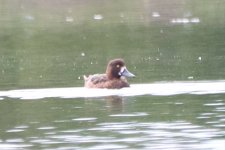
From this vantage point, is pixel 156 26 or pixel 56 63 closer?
pixel 56 63

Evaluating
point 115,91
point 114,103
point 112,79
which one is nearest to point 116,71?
point 112,79

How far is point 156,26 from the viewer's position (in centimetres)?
3966

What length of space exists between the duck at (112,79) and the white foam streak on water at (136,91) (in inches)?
6.5

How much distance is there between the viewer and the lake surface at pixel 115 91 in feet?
49.5

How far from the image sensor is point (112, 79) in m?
21.7

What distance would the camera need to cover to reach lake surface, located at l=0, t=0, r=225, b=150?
49.5 ft

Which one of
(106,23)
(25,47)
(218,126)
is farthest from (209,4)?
(218,126)

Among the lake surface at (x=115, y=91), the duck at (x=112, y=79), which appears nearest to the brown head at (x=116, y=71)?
the duck at (x=112, y=79)

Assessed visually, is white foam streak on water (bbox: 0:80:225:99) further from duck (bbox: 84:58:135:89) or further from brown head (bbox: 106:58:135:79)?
brown head (bbox: 106:58:135:79)

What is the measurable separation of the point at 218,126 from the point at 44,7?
40428mm

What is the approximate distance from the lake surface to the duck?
0.25 m

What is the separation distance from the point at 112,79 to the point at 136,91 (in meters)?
1.22

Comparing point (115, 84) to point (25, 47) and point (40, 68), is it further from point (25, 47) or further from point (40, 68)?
point (25, 47)

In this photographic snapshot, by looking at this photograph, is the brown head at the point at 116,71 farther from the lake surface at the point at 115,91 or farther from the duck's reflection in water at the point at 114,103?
the duck's reflection in water at the point at 114,103
